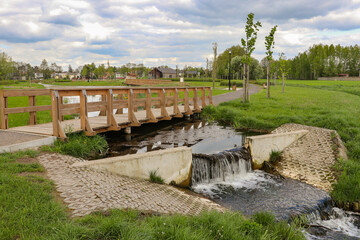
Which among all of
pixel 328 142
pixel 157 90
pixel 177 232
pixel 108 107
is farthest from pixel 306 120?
pixel 177 232

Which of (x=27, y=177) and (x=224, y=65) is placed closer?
(x=27, y=177)

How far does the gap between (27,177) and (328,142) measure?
389 inches

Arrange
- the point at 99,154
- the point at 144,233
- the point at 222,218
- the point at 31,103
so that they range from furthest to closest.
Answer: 1. the point at 31,103
2. the point at 99,154
3. the point at 222,218
4. the point at 144,233

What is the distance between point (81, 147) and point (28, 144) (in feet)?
4.56

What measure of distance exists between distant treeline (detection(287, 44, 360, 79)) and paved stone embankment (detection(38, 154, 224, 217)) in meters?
103

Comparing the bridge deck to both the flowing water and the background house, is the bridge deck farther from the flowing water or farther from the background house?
the background house

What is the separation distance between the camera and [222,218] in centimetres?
422

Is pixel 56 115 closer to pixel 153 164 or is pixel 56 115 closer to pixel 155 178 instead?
pixel 153 164

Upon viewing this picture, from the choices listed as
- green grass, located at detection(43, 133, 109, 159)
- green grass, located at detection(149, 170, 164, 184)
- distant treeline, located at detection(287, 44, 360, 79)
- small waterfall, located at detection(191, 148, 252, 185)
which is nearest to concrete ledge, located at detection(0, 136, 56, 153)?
green grass, located at detection(43, 133, 109, 159)

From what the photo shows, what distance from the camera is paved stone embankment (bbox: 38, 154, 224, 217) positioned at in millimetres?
4691

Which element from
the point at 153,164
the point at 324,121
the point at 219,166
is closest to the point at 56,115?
the point at 153,164

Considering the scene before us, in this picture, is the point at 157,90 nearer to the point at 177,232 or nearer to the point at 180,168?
the point at 180,168

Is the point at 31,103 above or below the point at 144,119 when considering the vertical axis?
above

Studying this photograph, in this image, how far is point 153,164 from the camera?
286 inches
